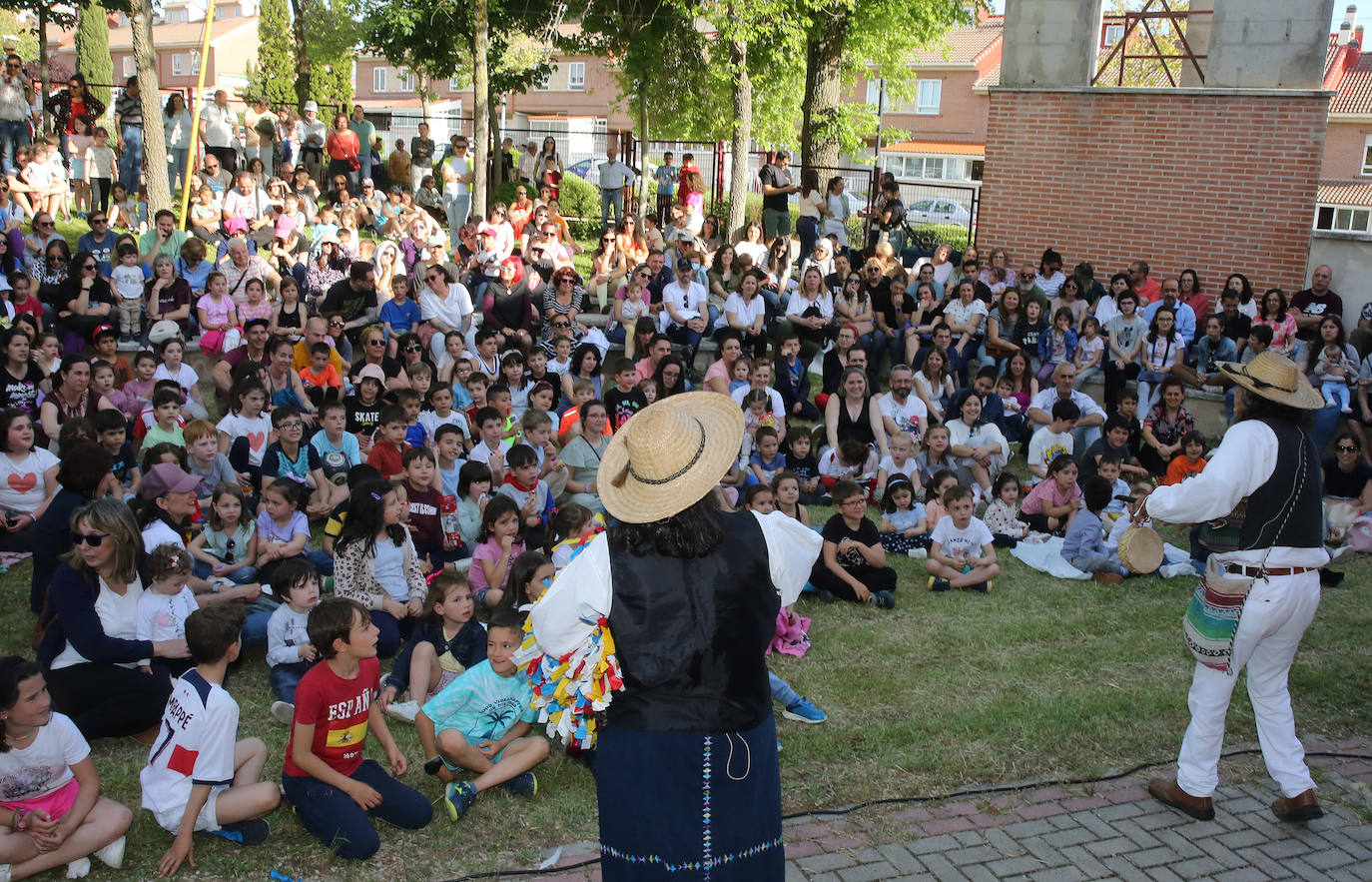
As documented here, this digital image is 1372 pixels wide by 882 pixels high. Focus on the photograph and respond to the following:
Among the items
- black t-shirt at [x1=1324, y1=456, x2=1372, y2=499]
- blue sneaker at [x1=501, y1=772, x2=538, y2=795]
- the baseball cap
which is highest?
the baseball cap

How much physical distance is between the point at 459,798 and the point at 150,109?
42.3 feet

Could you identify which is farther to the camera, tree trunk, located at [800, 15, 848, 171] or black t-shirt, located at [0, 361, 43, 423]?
tree trunk, located at [800, 15, 848, 171]

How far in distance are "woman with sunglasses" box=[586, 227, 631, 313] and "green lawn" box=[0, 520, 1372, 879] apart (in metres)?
6.49

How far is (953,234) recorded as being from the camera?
19828 millimetres

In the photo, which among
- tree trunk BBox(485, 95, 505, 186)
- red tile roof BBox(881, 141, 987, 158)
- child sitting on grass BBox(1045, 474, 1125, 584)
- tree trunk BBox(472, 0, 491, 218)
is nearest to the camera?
child sitting on grass BBox(1045, 474, 1125, 584)

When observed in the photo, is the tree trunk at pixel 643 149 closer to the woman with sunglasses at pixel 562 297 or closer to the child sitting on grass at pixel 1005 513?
the woman with sunglasses at pixel 562 297

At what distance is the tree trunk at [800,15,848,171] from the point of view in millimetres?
19359

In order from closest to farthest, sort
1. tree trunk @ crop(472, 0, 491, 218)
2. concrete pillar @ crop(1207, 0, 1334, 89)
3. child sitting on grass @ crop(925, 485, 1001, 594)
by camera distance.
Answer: child sitting on grass @ crop(925, 485, 1001, 594)
concrete pillar @ crop(1207, 0, 1334, 89)
tree trunk @ crop(472, 0, 491, 218)

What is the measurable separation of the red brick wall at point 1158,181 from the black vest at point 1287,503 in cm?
987

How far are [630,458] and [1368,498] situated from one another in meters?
8.15

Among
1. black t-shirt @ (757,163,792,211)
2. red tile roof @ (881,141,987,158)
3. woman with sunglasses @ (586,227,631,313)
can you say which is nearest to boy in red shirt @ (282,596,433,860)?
woman with sunglasses @ (586,227,631,313)

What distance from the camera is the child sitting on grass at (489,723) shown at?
5141 millimetres

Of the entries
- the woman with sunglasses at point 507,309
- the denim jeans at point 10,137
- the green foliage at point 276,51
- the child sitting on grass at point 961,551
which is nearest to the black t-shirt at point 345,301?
the woman with sunglasses at point 507,309

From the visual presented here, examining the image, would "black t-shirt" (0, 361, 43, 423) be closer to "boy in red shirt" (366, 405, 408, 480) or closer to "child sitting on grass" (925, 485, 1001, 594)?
"boy in red shirt" (366, 405, 408, 480)
